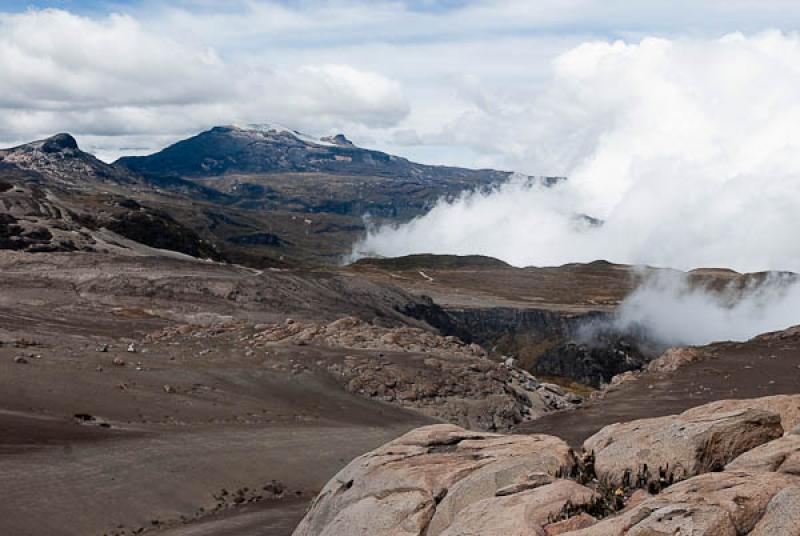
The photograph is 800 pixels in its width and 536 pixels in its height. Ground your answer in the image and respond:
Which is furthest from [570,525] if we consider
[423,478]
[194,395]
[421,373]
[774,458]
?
[421,373]

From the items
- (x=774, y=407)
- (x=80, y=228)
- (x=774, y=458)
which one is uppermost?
(x=80, y=228)

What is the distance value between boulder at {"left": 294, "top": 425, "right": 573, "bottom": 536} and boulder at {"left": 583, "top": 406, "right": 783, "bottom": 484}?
4.11ft

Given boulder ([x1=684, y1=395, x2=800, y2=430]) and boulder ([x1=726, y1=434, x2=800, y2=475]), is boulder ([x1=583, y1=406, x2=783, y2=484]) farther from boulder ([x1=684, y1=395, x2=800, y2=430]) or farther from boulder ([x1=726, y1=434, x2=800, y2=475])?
boulder ([x1=684, y1=395, x2=800, y2=430])

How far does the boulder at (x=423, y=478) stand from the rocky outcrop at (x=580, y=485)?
0.03 metres

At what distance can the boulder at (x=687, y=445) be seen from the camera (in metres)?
17.3

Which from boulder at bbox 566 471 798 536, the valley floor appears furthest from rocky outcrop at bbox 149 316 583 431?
boulder at bbox 566 471 798 536

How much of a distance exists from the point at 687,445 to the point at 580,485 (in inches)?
112

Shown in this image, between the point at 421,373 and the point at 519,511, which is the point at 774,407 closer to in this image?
the point at 519,511

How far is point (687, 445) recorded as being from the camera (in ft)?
57.7

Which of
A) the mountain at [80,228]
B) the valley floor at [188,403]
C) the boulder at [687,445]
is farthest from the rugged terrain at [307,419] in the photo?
the mountain at [80,228]

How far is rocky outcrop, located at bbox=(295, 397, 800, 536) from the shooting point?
13117 millimetres

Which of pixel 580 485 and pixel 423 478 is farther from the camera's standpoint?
pixel 423 478

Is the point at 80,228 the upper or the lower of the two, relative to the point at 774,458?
upper

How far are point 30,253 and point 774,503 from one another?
103m
